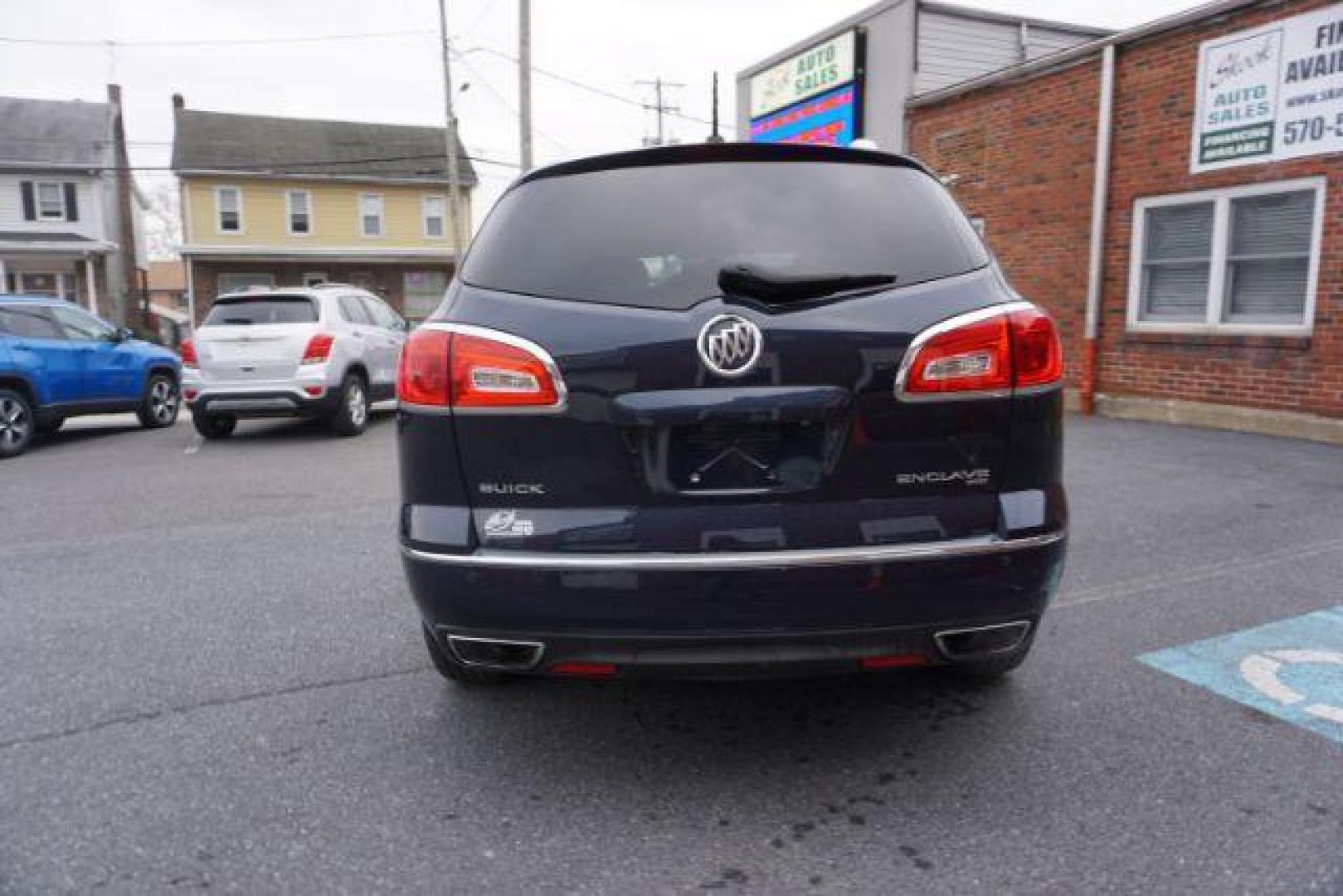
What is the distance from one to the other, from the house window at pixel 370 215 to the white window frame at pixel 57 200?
9526 mm

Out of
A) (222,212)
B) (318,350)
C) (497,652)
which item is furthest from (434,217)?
(497,652)

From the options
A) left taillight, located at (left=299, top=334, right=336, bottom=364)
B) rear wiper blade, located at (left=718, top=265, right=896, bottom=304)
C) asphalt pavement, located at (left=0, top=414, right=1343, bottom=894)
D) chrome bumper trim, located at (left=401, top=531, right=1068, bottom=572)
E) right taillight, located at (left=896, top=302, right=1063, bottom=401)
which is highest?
rear wiper blade, located at (left=718, top=265, right=896, bottom=304)

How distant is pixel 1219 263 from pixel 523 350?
9312 millimetres

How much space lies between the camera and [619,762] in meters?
2.79

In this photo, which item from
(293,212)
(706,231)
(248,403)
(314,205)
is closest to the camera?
(706,231)

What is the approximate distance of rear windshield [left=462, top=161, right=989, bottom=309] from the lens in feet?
8.20

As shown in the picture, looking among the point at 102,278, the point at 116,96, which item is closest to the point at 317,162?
the point at 102,278

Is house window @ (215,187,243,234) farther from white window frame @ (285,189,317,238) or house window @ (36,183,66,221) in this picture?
house window @ (36,183,66,221)

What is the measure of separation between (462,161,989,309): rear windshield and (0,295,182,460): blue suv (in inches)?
354

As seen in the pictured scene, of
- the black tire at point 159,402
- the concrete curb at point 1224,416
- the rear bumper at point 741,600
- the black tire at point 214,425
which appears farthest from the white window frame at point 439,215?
the rear bumper at point 741,600

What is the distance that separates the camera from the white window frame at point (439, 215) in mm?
34875

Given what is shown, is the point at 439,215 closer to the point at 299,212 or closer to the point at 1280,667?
the point at 299,212

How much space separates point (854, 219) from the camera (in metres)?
2.62

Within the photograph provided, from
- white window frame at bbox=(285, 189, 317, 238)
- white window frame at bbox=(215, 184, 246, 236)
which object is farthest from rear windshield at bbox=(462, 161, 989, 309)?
white window frame at bbox=(215, 184, 246, 236)
